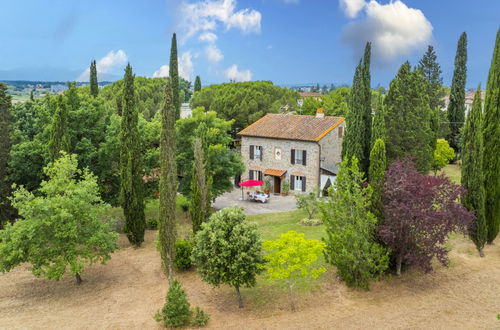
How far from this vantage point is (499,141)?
20406 millimetres

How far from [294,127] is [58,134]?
69.0ft

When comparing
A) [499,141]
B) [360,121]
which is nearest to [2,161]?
[360,121]

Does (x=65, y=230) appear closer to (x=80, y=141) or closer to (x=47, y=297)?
(x=47, y=297)

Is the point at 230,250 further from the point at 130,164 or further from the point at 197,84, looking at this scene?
the point at 197,84

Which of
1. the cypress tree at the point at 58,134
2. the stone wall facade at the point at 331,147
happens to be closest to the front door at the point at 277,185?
the stone wall facade at the point at 331,147

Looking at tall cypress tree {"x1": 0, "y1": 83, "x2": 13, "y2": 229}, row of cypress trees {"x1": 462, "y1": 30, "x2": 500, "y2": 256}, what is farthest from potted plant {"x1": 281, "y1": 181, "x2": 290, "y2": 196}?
tall cypress tree {"x1": 0, "y1": 83, "x2": 13, "y2": 229}

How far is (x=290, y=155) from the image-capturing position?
38.2 metres

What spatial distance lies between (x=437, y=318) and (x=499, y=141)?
33.6ft

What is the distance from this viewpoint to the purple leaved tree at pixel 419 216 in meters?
16.3

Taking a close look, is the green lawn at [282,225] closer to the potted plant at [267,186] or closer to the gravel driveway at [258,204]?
the gravel driveway at [258,204]

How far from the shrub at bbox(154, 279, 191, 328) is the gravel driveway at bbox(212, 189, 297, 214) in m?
16.9

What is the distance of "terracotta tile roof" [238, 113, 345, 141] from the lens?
3747 cm

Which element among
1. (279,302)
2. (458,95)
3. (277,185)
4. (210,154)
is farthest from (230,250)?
(458,95)

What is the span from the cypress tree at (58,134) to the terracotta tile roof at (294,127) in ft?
60.6
